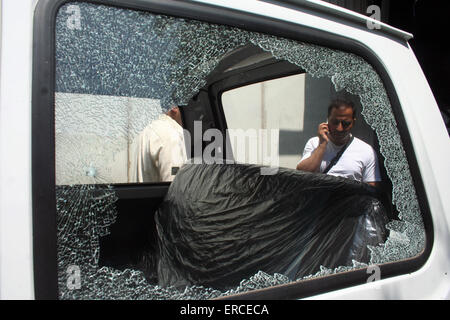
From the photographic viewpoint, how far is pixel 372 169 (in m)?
1.44

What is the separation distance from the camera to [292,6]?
110 cm

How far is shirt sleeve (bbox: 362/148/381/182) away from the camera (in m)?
1.38

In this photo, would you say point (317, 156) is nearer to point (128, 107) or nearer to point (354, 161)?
point (354, 161)

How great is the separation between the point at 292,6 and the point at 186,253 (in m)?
1.12

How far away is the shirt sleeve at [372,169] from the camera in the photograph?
138 cm

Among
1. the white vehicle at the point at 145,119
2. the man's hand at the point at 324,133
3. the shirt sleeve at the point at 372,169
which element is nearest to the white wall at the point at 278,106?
the man's hand at the point at 324,133

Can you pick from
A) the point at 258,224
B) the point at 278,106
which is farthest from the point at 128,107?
the point at 278,106

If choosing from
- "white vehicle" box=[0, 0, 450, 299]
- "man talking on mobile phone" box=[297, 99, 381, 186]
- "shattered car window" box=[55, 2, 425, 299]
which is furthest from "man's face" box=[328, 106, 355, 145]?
"shattered car window" box=[55, 2, 425, 299]

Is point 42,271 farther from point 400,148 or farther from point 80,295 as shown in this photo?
point 400,148

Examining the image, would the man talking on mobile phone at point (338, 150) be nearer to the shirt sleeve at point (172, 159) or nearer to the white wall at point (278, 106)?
the shirt sleeve at point (172, 159)

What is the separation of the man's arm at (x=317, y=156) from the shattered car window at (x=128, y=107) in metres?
0.55

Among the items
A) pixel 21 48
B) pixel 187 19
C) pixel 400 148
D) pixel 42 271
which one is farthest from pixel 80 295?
pixel 400 148

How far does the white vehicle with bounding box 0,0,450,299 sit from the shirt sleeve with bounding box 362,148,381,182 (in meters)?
0.06

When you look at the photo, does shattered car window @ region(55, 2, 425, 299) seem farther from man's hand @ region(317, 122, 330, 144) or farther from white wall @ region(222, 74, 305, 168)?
white wall @ region(222, 74, 305, 168)
